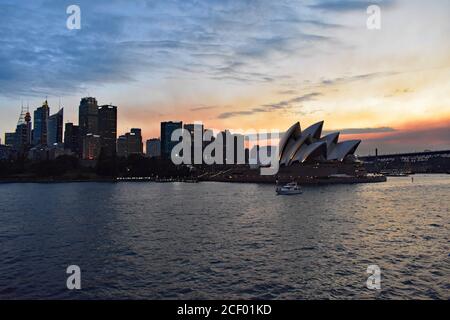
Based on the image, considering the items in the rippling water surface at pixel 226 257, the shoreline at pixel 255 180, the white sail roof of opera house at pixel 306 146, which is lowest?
the rippling water surface at pixel 226 257

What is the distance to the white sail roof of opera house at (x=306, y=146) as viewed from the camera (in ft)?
316

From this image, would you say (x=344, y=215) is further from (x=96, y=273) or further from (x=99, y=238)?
(x=96, y=273)

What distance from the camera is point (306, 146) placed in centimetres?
9931

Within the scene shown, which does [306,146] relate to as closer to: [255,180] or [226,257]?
[255,180]

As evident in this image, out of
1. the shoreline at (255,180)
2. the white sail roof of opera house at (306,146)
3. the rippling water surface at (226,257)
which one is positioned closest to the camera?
the rippling water surface at (226,257)

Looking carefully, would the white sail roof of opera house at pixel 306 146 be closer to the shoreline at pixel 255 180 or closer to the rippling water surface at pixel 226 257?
the shoreline at pixel 255 180

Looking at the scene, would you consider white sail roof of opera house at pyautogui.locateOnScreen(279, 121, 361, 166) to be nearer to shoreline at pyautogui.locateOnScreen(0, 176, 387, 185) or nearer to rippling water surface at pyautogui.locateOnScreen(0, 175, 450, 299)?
shoreline at pyautogui.locateOnScreen(0, 176, 387, 185)

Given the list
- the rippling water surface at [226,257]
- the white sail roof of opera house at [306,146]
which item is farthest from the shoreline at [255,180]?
the rippling water surface at [226,257]

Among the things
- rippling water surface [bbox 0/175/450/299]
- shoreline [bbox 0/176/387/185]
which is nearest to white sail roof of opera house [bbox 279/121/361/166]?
shoreline [bbox 0/176/387/185]

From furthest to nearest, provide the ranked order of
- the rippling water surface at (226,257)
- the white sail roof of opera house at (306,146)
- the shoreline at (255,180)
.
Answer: the shoreline at (255,180) < the white sail roof of opera house at (306,146) < the rippling water surface at (226,257)

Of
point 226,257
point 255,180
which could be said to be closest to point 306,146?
point 255,180

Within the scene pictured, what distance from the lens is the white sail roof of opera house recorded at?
9644 centimetres

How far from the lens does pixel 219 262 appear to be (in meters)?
16.7

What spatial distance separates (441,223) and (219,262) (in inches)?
844
